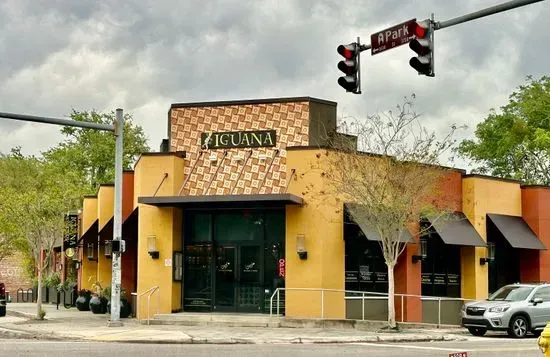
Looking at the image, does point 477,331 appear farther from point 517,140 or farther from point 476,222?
point 517,140

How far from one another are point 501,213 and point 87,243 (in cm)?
1809

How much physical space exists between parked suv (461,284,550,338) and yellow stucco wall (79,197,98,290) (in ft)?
63.4

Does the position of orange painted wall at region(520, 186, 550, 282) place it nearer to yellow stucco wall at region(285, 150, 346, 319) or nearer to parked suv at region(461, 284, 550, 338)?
parked suv at region(461, 284, 550, 338)

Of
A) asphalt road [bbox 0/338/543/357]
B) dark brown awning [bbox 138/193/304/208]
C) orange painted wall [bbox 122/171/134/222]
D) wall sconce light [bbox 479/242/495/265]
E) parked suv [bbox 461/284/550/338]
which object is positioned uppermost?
orange painted wall [bbox 122/171/134/222]

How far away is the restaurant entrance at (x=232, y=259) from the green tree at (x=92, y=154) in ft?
110

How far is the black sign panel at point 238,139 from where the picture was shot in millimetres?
29438

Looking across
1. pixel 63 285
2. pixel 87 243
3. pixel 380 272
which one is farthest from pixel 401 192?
pixel 63 285

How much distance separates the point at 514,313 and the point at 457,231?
6.66 m

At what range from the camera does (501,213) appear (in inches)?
1305

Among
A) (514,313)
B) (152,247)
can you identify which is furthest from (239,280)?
(514,313)

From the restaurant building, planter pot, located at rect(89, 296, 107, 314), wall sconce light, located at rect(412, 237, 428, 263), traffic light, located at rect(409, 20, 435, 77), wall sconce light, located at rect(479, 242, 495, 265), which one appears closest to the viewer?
traffic light, located at rect(409, 20, 435, 77)

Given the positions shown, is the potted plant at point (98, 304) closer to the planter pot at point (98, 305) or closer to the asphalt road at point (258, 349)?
the planter pot at point (98, 305)

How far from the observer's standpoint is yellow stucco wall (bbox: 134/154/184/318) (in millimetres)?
29203

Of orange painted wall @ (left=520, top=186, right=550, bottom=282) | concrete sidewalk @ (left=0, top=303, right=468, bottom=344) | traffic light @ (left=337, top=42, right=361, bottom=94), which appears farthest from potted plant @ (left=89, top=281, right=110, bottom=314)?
traffic light @ (left=337, top=42, right=361, bottom=94)
